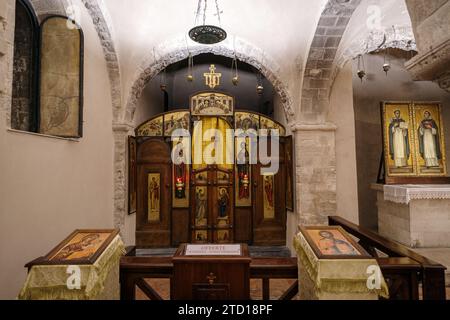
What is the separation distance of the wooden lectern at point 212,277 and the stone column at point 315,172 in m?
3.29

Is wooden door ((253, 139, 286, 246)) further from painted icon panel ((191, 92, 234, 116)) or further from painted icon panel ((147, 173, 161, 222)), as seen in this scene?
painted icon panel ((147, 173, 161, 222))

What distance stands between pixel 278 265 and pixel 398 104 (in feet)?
17.9

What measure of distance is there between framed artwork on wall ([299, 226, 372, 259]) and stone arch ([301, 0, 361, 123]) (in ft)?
10.4

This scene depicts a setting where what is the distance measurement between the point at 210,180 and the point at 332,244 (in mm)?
4414

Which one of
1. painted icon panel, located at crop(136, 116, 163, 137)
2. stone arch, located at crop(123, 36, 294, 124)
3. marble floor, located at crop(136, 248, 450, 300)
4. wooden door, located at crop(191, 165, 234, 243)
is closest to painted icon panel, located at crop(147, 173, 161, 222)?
wooden door, located at crop(191, 165, 234, 243)

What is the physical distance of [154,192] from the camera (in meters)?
6.19

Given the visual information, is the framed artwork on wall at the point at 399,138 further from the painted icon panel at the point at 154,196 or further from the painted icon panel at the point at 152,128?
the painted icon panel at the point at 154,196

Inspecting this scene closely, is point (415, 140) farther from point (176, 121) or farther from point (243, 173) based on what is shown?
point (176, 121)

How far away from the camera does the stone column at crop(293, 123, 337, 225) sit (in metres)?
5.03

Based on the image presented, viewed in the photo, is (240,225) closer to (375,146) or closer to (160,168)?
(160,168)

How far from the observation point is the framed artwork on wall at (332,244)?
1.85 meters

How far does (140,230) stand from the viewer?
19.9 ft

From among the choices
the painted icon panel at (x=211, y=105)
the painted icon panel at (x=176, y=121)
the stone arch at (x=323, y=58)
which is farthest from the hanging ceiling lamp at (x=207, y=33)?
the painted icon panel at (x=176, y=121)
